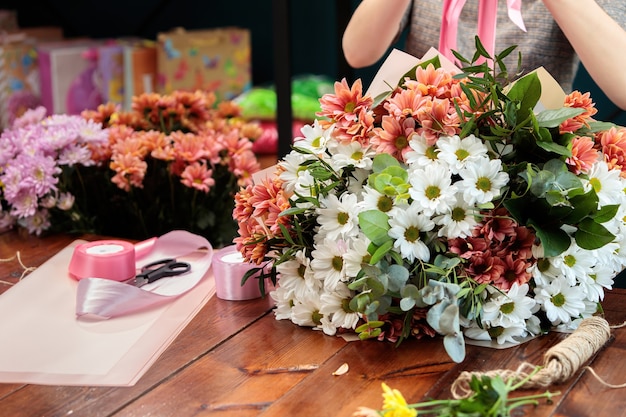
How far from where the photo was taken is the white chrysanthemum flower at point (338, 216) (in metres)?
0.89

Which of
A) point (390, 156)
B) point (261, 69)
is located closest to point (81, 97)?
point (261, 69)

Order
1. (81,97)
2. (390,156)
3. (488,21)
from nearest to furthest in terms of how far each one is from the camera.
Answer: (390,156), (488,21), (81,97)

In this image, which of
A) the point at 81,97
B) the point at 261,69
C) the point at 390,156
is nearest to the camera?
the point at 390,156

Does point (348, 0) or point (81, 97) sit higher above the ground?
point (348, 0)

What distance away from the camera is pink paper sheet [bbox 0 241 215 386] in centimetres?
87

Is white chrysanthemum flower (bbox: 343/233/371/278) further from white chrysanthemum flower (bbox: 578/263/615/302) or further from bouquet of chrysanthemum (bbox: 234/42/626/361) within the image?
white chrysanthemum flower (bbox: 578/263/615/302)

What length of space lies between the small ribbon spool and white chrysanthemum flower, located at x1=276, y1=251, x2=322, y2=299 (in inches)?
10.0

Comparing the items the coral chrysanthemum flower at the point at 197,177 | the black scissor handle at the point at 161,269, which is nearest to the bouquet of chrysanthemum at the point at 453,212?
the black scissor handle at the point at 161,269

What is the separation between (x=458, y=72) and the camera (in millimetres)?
995

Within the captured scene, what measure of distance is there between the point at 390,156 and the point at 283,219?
146 mm

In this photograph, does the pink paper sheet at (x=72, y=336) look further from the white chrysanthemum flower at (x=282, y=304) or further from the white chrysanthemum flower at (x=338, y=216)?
the white chrysanthemum flower at (x=338, y=216)

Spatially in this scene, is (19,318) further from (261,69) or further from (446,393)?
(261,69)

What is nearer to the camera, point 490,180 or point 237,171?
point 490,180

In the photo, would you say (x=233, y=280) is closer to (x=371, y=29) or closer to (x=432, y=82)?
(x=432, y=82)
